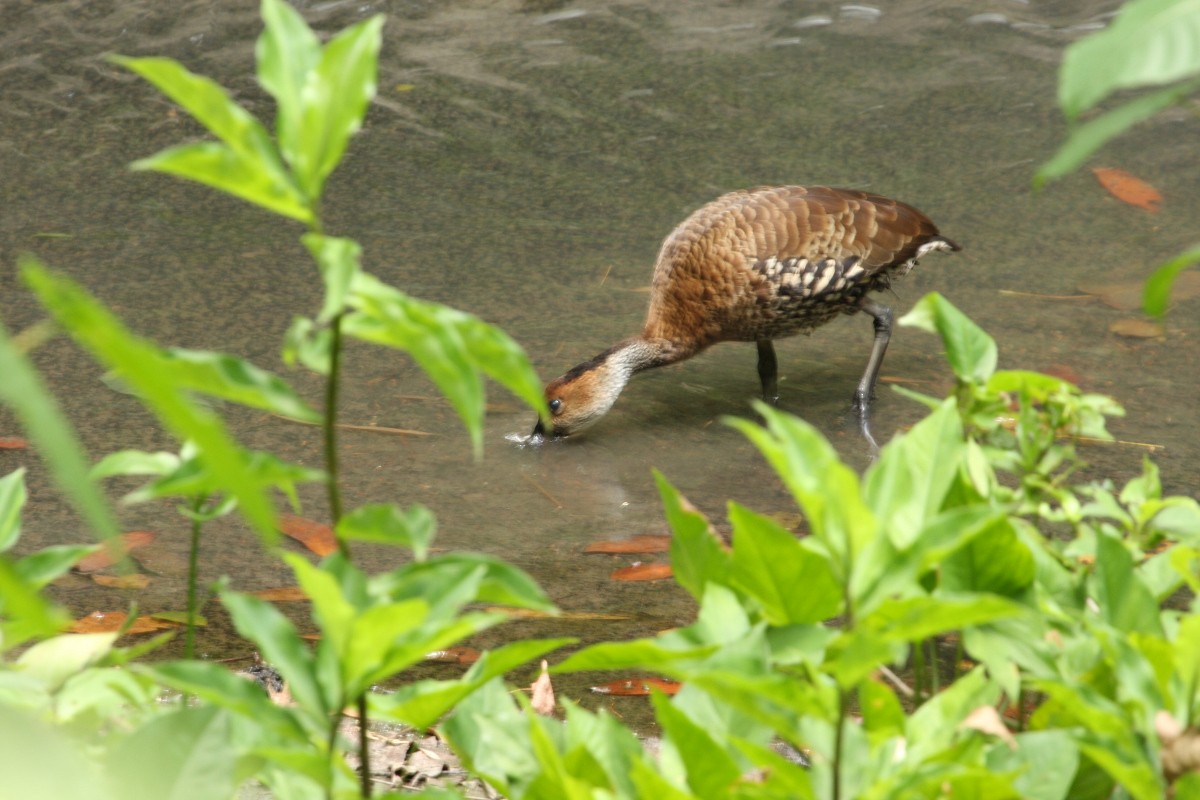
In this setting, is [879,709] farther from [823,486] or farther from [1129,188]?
[1129,188]

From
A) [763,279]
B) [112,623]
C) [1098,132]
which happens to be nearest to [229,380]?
[1098,132]

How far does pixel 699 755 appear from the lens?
1312 mm

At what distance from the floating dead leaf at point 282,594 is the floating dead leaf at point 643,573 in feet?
2.73

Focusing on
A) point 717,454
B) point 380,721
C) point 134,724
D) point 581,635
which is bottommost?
point 717,454

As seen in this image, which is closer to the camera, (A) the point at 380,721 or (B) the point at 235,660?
(A) the point at 380,721

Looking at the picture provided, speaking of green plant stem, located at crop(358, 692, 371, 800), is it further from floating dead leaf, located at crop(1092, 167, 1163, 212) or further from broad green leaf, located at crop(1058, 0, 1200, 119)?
floating dead leaf, located at crop(1092, 167, 1163, 212)

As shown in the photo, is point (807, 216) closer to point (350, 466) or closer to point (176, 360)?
point (350, 466)

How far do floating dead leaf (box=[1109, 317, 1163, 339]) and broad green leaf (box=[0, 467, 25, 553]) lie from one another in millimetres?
4423

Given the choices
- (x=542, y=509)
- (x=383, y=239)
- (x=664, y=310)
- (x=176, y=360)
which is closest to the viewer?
(x=176, y=360)

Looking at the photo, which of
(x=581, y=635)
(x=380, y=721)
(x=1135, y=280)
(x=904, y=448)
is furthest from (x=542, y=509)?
(x=904, y=448)

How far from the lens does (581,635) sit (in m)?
3.37

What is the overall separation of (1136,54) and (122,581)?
3.15 metres

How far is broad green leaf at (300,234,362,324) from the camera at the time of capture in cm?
104

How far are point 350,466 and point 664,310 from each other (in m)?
1.36
